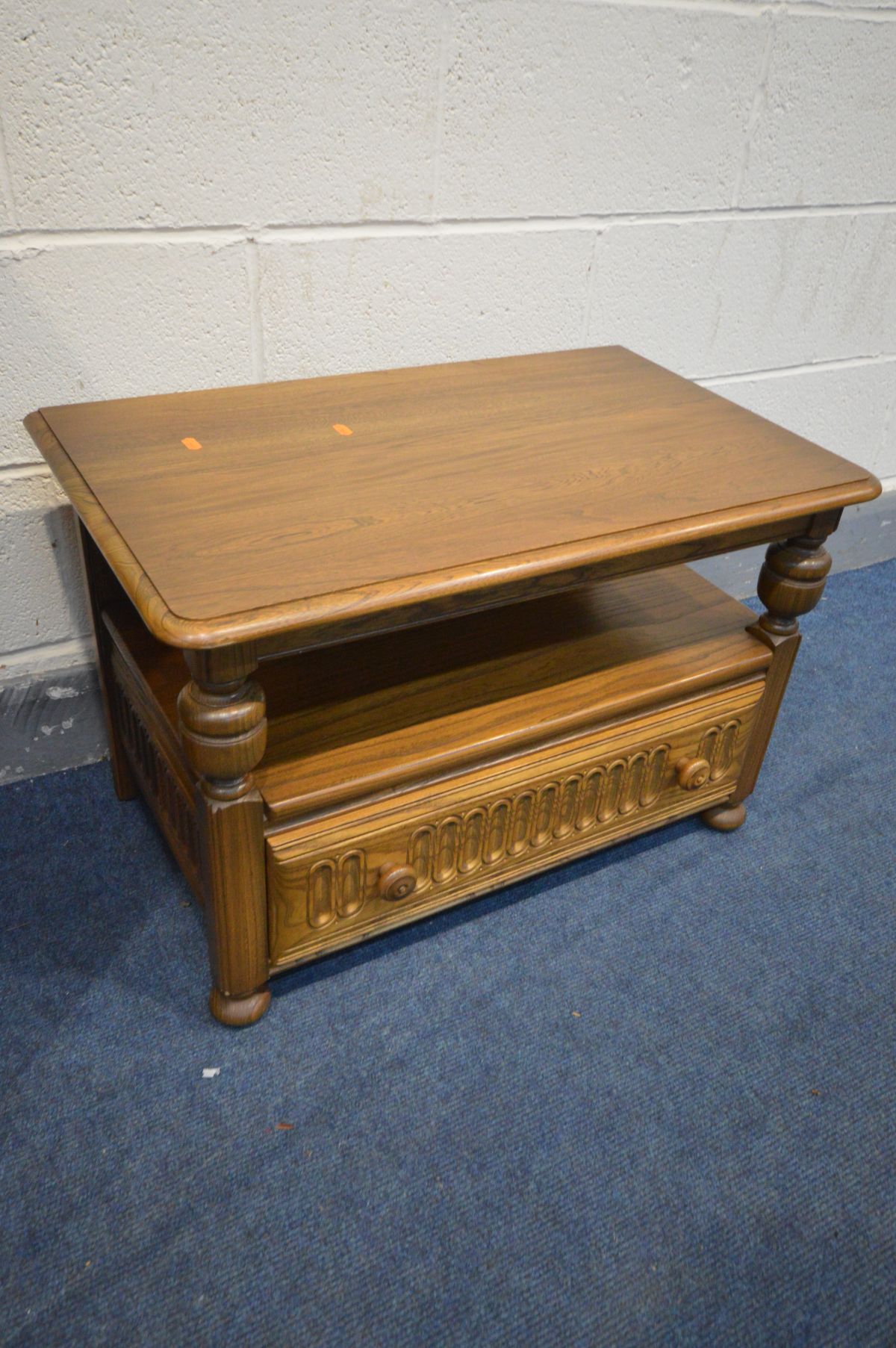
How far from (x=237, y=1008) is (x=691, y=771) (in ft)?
1.99

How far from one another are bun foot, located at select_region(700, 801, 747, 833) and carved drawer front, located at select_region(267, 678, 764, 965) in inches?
3.2

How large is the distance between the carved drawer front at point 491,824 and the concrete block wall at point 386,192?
1.87 ft

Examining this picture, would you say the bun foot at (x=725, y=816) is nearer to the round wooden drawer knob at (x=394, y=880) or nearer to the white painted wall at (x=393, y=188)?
the round wooden drawer knob at (x=394, y=880)

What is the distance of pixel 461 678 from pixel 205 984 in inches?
18.0

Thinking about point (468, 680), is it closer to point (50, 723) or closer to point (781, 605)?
point (781, 605)

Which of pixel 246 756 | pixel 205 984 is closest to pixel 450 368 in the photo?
pixel 246 756

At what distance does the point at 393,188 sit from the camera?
4.26 feet

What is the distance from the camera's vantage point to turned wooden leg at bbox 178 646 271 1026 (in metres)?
0.86

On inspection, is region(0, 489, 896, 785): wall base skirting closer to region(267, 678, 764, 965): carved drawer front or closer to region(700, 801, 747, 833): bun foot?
region(267, 678, 764, 965): carved drawer front

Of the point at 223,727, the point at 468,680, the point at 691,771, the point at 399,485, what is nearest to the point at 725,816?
the point at 691,771

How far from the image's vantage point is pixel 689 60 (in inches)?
56.5

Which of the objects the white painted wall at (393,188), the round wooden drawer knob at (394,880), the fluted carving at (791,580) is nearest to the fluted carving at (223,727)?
the round wooden drawer knob at (394,880)

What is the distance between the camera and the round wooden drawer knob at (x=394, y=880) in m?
1.06

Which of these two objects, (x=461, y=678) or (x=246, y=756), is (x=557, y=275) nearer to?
(x=461, y=678)
